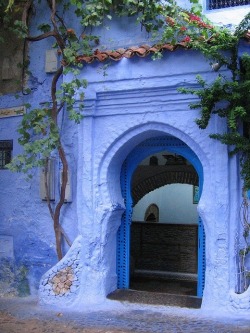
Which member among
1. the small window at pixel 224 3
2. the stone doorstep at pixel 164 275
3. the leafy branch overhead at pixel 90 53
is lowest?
the stone doorstep at pixel 164 275

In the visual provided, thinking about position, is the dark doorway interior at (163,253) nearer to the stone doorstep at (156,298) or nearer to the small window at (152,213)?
the stone doorstep at (156,298)

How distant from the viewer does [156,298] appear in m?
7.38

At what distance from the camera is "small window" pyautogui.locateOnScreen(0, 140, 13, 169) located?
8633 mm

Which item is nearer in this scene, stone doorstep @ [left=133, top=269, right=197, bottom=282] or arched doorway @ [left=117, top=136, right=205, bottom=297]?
arched doorway @ [left=117, top=136, right=205, bottom=297]

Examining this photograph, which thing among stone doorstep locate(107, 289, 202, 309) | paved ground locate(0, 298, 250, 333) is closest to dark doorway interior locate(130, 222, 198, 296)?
stone doorstep locate(107, 289, 202, 309)

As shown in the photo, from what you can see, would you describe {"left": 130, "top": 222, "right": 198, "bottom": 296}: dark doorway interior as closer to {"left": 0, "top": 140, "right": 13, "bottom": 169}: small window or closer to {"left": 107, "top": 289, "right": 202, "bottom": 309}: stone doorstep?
{"left": 107, "top": 289, "right": 202, "bottom": 309}: stone doorstep

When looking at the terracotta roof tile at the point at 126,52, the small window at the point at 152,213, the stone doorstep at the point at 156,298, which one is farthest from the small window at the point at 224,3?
the small window at the point at 152,213

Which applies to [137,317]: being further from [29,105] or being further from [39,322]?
[29,105]

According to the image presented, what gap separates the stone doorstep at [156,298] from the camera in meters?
7.10

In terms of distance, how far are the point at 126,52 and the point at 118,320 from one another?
369cm

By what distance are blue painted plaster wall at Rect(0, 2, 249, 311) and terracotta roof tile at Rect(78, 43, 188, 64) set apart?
134mm

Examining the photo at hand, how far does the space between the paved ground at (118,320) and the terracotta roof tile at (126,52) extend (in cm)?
352

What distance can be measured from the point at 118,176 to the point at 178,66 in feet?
6.44

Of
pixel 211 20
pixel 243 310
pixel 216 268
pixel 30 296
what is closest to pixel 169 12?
pixel 211 20
